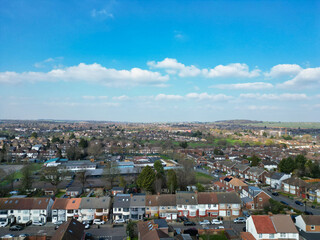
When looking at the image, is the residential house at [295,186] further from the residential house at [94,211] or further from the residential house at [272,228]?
the residential house at [94,211]

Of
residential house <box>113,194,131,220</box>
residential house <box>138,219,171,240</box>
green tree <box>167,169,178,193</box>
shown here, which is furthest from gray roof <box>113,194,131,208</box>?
green tree <box>167,169,178,193</box>

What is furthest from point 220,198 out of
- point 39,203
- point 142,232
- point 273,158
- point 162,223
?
point 273,158

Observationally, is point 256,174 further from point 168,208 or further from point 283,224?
point 283,224

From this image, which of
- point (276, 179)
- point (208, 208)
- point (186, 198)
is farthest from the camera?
point (276, 179)

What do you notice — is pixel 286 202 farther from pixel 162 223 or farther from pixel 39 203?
pixel 39 203

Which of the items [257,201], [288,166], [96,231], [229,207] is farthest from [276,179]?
[96,231]

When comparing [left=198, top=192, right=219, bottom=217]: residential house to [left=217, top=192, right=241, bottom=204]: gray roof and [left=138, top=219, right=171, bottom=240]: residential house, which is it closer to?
[left=217, top=192, right=241, bottom=204]: gray roof

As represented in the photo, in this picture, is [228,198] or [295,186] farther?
[295,186]

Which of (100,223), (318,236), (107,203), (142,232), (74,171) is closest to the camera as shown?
(142,232)
